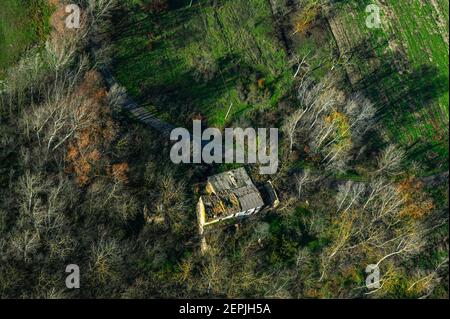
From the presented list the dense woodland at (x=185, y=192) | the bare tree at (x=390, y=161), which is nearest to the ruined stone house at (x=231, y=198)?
the dense woodland at (x=185, y=192)

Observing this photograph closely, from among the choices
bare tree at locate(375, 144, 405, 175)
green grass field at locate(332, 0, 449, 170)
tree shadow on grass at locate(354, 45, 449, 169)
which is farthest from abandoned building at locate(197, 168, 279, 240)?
tree shadow on grass at locate(354, 45, 449, 169)

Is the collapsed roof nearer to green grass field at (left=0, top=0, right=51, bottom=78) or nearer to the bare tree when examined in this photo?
the bare tree

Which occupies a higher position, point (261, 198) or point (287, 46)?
point (287, 46)

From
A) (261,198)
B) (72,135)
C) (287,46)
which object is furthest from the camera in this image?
(287,46)
